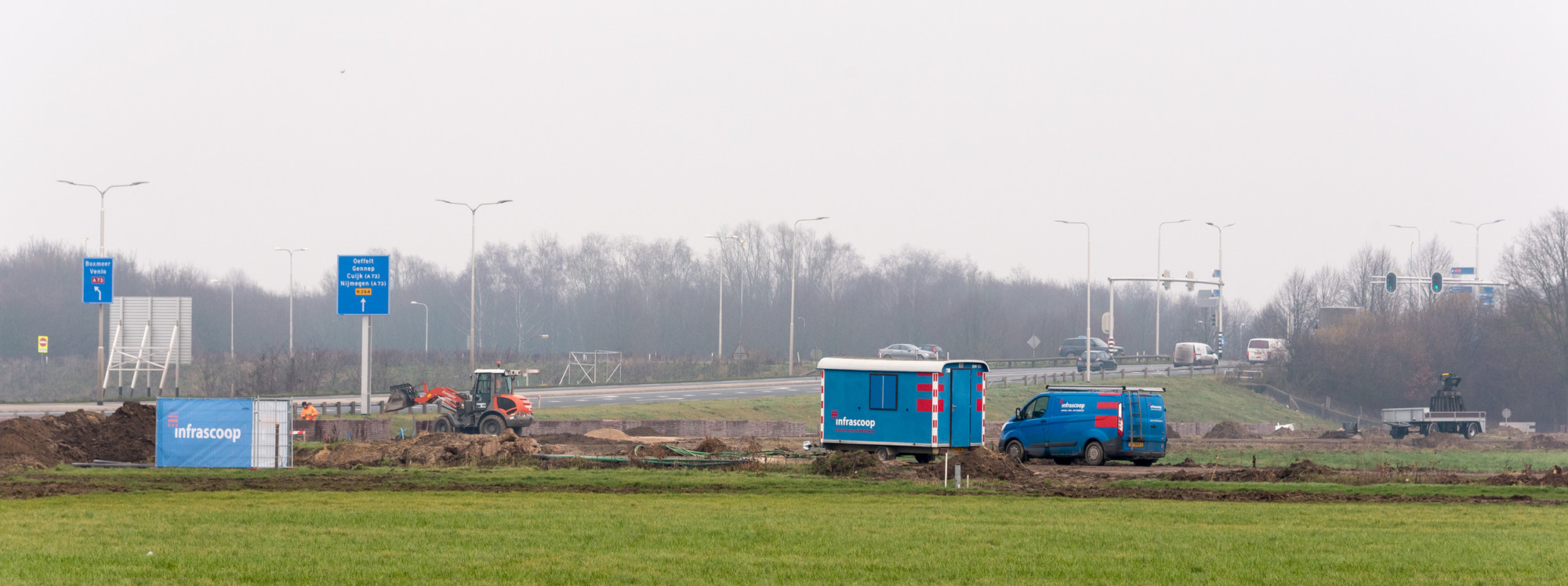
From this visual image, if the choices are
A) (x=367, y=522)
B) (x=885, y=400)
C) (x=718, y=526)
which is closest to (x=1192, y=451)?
(x=885, y=400)

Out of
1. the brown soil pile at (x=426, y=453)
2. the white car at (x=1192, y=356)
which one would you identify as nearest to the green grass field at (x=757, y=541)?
the brown soil pile at (x=426, y=453)

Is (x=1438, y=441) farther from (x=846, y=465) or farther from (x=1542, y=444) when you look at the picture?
(x=846, y=465)

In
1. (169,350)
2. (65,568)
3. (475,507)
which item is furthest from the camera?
(169,350)

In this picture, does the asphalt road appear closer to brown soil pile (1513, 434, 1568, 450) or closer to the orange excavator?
the orange excavator

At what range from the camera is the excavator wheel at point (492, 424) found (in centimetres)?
3769

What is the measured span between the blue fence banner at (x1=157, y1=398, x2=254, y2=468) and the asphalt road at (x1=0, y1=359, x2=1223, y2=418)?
19.8m

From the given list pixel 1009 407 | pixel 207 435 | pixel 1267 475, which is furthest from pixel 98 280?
pixel 1267 475

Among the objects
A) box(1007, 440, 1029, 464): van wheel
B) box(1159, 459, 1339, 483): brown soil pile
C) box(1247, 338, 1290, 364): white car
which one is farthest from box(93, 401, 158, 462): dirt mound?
box(1247, 338, 1290, 364): white car

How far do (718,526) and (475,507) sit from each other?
169 inches

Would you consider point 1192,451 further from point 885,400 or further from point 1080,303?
point 1080,303

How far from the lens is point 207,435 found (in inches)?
1022

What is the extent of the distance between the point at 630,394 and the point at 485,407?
66.3ft

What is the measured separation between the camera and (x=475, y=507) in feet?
59.3

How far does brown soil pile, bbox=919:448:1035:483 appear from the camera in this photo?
2528 centimetres
